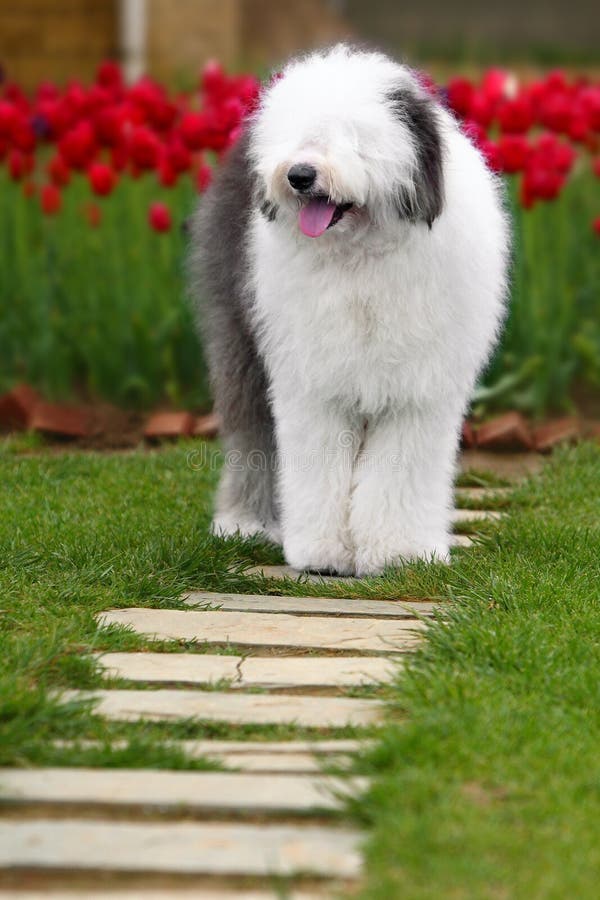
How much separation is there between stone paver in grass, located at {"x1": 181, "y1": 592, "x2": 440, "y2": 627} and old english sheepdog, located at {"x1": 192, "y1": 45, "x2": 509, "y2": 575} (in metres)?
0.24

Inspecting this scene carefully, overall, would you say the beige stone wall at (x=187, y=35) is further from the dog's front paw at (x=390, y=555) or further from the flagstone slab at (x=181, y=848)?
the flagstone slab at (x=181, y=848)

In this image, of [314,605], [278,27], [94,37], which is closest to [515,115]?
[314,605]

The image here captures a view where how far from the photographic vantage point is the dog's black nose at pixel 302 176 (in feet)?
11.8

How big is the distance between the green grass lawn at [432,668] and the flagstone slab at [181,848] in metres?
0.09

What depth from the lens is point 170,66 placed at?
12.5 m

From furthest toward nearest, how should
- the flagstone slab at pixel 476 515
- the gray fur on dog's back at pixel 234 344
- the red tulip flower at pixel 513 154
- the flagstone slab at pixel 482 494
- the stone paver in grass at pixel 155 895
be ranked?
the red tulip flower at pixel 513 154
the flagstone slab at pixel 482 494
the flagstone slab at pixel 476 515
the gray fur on dog's back at pixel 234 344
the stone paver in grass at pixel 155 895

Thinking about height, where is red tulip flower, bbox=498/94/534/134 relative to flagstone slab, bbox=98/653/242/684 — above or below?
above

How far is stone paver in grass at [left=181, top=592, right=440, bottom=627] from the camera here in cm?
385

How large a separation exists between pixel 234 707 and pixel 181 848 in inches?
26.0

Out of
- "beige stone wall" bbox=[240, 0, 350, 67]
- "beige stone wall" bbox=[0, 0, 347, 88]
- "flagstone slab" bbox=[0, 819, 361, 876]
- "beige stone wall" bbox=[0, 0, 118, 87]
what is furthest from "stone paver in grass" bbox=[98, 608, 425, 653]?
"beige stone wall" bbox=[240, 0, 350, 67]

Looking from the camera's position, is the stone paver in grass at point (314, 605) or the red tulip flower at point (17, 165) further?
the red tulip flower at point (17, 165)

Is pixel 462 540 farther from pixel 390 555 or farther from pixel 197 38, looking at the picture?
pixel 197 38
